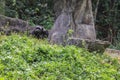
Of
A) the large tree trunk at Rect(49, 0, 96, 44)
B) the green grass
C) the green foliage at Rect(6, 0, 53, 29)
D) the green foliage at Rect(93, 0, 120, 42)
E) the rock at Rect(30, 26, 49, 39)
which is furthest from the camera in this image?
the green foliage at Rect(93, 0, 120, 42)

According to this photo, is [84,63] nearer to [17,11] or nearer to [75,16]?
[75,16]

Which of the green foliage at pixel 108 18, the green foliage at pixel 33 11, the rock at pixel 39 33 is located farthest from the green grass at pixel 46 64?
the green foliage at pixel 108 18

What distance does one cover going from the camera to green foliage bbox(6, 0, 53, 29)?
55.2ft

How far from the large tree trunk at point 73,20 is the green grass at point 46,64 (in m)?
2.25

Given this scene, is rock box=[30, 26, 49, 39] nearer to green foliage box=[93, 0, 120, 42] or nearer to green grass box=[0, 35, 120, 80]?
green grass box=[0, 35, 120, 80]

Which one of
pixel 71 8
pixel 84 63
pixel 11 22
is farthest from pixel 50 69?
pixel 11 22

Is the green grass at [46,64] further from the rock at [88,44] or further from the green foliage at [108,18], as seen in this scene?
the green foliage at [108,18]

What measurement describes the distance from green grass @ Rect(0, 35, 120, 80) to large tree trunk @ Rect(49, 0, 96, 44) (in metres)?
2.25

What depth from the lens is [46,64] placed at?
21.2ft

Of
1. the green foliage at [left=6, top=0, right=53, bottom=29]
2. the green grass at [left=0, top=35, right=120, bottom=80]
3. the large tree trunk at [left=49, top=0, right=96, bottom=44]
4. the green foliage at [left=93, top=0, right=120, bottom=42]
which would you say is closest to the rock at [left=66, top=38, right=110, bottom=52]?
the green grass at [left=0, top=35, right=120, bottom=80]

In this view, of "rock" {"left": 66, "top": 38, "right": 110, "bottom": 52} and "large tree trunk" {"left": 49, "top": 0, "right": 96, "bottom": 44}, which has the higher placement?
"large tree trunk" {"left": 49, "top": 0, "right": 96, "bottom": 44}

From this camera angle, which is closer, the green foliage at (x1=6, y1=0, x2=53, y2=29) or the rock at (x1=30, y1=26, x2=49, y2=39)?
the rock at (x1=30, y1=26, x2=49, y2=39)

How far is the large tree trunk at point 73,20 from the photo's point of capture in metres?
10.4

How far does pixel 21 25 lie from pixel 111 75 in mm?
5198
